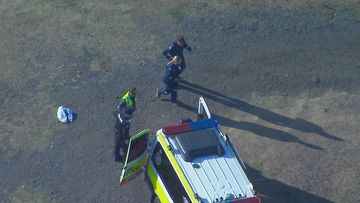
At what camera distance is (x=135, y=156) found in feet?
51.4

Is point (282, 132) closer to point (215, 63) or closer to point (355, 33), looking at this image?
point (215, 63)

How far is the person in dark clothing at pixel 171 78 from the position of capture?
1819 cm

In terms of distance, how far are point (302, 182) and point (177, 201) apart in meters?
4.16

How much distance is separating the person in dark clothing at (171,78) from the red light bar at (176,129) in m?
3.27

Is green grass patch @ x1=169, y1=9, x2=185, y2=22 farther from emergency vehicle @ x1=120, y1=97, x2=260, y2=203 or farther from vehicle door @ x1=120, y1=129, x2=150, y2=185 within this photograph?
vehicle door @ x1=120, y1=129, x2=150, y2=185

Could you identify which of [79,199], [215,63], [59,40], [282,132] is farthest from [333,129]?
[59,40]

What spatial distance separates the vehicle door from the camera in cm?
1540

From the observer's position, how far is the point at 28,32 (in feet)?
68.6

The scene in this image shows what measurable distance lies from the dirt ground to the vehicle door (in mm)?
778

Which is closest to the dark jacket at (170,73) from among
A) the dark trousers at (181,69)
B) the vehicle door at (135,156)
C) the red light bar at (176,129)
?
the dark trousers at (181,69)

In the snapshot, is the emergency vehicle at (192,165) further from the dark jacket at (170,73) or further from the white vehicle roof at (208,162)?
the dark jacket at (170,73)

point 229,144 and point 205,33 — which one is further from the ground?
point 205,33

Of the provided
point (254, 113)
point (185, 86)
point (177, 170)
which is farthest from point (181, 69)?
point (177, 170)

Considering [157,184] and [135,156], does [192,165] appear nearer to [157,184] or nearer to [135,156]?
[157,184]
